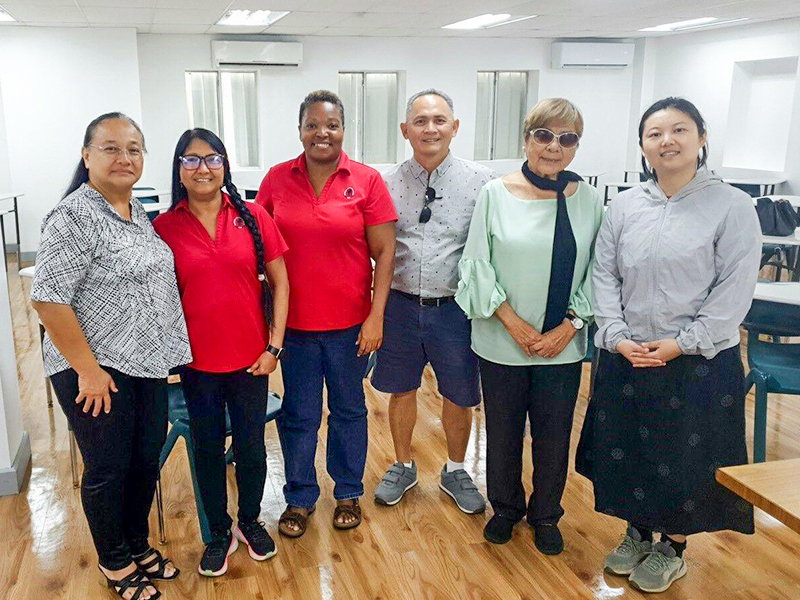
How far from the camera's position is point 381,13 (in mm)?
7691

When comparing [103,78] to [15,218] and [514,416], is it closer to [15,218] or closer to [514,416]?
[15,218]

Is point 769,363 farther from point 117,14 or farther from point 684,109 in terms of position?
point 117,14

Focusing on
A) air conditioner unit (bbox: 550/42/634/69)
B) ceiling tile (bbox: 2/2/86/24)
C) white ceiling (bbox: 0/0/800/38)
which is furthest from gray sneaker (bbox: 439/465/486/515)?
air conditioner unit (bbox: 550/42/634/69)

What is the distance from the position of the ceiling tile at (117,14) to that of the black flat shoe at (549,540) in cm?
654

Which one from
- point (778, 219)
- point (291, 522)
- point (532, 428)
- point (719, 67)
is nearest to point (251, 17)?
point (778, 219)

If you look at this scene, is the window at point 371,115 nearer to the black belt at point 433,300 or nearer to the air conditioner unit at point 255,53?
the air conditioner unit at point 255,53

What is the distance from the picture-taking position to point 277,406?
2885mm

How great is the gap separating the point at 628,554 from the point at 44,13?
24.8 feet

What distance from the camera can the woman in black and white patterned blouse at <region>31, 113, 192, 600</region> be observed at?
2.04 metres

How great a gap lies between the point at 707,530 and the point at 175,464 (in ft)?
7.69

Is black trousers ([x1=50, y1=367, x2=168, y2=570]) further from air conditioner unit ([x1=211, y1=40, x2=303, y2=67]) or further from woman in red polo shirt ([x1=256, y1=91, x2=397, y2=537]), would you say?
air conditioner unit ([x1=211, y1=40, x2=303, y2=67])

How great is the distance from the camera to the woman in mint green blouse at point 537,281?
97.2 inches

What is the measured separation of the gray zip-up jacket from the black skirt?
0.12 meters

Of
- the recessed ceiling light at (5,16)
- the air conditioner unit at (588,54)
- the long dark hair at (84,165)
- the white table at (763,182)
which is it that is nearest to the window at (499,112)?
the air conditioner unit at (588,54)
